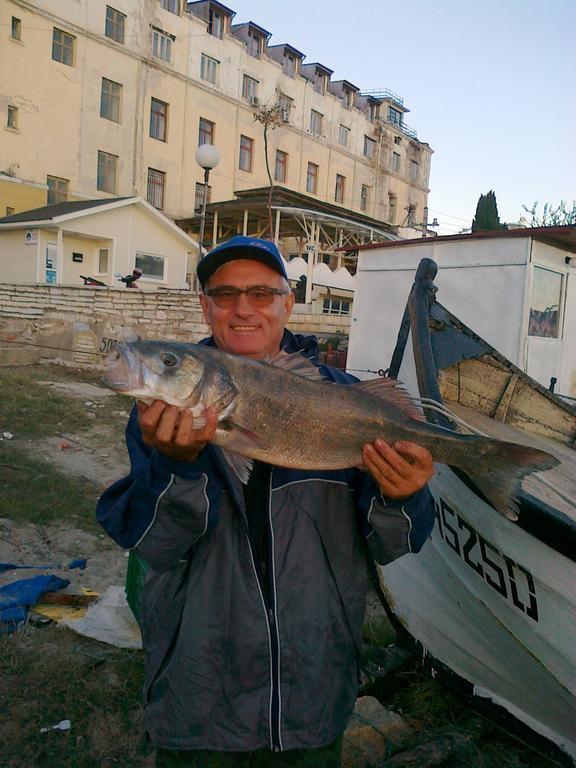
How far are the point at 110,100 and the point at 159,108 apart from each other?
10.7ft

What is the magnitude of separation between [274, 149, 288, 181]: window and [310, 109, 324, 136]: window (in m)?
3.56

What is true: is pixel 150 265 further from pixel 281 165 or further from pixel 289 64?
pixel 289 64

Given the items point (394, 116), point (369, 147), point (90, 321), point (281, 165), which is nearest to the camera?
point (90, 321)

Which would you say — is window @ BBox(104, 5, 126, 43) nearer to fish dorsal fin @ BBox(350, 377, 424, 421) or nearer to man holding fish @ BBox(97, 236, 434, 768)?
fish dorsal fin @ BBox(350, 377, 424, 421)

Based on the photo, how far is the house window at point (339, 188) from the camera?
46.3 metres

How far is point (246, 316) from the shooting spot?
238cm

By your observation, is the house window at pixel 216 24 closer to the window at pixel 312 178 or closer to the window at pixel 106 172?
the window at pixel 312 178

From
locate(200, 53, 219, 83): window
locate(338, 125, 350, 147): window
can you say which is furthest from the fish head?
locate(338, 125, 350, 147): window

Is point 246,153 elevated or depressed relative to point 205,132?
depressed

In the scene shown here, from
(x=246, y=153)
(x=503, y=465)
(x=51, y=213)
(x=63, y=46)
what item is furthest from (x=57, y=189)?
(x=503, y=465)

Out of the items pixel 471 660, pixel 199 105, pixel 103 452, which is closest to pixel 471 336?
pixel 471 660

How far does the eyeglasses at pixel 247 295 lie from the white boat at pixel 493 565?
5.38 feet

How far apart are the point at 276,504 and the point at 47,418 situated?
9.29 m

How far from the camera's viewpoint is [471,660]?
4.21 metres
